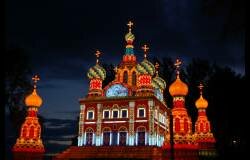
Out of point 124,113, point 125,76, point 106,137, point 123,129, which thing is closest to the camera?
point 123,129

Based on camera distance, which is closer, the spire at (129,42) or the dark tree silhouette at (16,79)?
the dark tree silhouette at (16,79)

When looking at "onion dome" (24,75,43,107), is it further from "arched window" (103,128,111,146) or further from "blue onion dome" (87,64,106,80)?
"blue onion dome" (87,64,106,80)

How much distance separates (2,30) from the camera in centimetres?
788

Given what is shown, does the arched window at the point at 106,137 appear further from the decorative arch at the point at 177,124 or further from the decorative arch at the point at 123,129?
the decorative arch at the point at 177,124

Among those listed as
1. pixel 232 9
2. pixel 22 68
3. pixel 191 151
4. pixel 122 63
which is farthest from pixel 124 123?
pixel 232 9

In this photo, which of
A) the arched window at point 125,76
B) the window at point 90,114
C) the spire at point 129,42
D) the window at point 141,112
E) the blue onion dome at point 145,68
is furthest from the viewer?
the spire at point 129,42

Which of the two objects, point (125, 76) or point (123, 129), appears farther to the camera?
point (125, 76)

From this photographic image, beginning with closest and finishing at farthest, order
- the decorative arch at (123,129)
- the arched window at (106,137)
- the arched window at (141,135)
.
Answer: the arched window at (141,135), the decorative arch at (123,129), the arched window at (106,137)

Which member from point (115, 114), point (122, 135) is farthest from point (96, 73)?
point (122, 135)

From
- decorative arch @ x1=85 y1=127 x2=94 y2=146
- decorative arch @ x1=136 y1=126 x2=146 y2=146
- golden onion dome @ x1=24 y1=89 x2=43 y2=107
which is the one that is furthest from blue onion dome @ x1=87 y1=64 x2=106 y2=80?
golden onion dome @ x1=24 y1=89 x2=43 y2=107

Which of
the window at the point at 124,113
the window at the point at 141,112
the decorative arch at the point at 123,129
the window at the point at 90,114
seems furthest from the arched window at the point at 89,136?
the window at the point at 141,112

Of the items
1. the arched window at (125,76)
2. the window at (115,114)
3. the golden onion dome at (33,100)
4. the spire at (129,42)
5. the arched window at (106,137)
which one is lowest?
the arched window at (106,137)

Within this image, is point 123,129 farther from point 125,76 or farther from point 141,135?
point 125,76

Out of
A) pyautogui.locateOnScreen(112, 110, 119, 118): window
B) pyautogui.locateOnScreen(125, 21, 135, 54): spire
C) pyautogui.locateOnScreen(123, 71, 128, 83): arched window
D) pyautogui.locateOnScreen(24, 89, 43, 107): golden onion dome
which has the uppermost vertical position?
pyautogui.locateOnScreen(125, 21, 135, 54): spire
